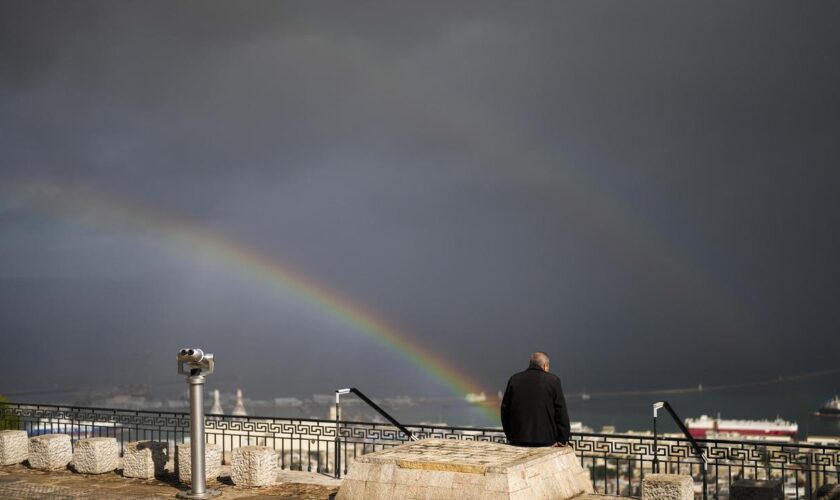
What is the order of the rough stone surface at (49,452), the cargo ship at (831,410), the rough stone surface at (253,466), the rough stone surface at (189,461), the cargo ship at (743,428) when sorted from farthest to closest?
the cargo ship at (831,410)
the cargo ship at (743,428)
the rough stone surface at (49,452)
the rough stone surface at (189,461)
the rough stone surface at (253,466)

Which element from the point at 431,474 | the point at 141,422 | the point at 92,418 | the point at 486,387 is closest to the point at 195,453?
the point at 431,474

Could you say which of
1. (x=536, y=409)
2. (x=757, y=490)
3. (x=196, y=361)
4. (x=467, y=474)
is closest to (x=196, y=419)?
(x=196, y=361)

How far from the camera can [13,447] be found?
14508 millimetres

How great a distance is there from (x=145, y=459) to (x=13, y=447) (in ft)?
10.7

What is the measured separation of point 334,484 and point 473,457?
3427 mm

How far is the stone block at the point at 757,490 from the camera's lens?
372 inches

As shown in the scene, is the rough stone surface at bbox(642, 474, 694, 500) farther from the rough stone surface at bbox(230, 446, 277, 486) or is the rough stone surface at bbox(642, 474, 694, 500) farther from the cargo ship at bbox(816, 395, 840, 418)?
the cargo ship at bbox(816, 395, 840, 418)

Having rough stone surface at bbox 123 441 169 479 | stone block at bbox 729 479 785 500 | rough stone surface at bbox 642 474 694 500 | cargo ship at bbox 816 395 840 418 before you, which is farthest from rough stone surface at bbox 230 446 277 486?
cargo ship at bbox 816 395 840 418

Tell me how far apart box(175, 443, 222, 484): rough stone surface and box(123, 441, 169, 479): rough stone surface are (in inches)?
22.1

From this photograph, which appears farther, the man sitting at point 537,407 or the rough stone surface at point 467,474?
the man sitting at point 537,407

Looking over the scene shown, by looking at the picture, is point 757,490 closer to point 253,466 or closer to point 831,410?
point 253,466

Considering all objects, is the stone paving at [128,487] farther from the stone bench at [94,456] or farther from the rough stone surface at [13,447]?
the rough stone surface at [13,447]

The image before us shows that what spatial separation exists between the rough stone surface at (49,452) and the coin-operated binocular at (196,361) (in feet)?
14.1

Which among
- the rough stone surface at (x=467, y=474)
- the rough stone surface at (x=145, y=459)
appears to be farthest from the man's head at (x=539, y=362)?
the rough stone surface at (x=145, y=459)
